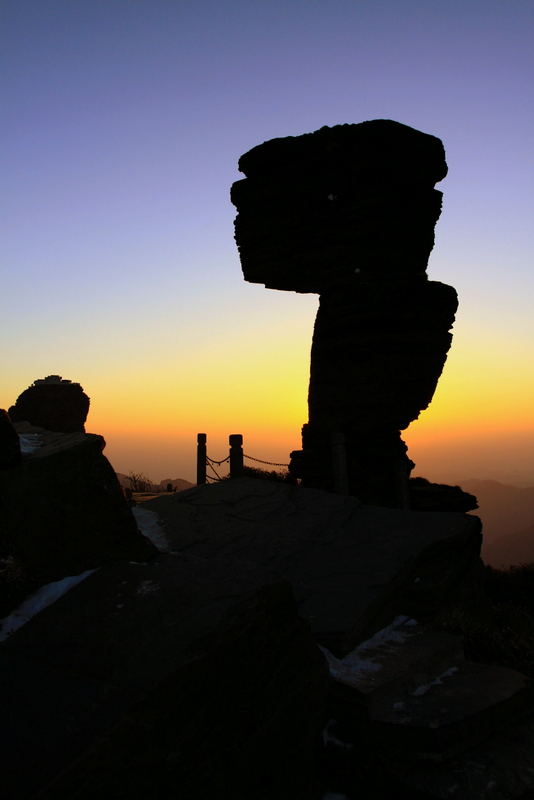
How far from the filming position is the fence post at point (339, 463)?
9.83 metres

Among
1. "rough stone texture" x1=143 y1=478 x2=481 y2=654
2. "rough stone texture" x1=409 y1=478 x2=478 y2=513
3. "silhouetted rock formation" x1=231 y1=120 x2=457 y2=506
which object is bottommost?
"rough stone texture" x1=409 y1=478 x2=478 y2=513

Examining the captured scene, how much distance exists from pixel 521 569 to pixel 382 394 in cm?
527

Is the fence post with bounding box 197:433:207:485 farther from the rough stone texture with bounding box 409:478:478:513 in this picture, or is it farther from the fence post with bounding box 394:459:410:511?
the rough stone texture with bounding box 409:478:478:513

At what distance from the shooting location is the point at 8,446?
366 cm

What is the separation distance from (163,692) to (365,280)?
1003cm

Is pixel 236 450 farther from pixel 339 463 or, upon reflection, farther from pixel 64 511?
pixel 64 511

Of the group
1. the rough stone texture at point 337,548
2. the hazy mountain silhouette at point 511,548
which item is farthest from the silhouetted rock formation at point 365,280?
the hazy mountain silhouette at point 511,548

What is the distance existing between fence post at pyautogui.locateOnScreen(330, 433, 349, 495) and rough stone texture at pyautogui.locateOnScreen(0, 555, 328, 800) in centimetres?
627

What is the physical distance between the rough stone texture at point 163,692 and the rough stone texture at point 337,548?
76 cm

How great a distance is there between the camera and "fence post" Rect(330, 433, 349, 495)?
9828 millimetres

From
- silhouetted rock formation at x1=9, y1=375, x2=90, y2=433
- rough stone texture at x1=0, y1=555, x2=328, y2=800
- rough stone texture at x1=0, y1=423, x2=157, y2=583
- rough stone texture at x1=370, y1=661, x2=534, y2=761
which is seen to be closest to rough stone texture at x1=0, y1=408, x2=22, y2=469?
rough stone texture at x1=0, y1=423, x2=157, y2=583

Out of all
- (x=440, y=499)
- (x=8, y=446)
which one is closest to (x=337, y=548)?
(x=8, y=446)

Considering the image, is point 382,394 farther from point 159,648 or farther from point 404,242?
point 159,648

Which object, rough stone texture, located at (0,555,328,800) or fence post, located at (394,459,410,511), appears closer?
rough stone texture, located at (0,555,328,800)
